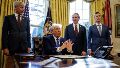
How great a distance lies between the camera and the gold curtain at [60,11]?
7.11 metres

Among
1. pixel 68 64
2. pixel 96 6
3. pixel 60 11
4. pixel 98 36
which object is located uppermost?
pixel 96 6

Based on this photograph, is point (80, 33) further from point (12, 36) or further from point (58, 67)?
point (58, 67)

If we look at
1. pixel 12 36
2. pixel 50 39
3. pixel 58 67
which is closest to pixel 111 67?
pixel 58 67

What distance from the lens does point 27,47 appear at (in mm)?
4035

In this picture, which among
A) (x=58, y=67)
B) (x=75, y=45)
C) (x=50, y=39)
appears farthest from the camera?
(x=75, y=45)

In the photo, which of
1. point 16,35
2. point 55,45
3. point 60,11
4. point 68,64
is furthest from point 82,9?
point 68,64

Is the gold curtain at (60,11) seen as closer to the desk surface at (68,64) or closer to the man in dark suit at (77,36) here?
the man in dark suit at (77,36)

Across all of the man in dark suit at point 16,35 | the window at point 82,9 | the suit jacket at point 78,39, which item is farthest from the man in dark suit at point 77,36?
the window at point 82,9

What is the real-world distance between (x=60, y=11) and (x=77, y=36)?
267 centimetres

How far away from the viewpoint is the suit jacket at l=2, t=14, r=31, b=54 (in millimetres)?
3965

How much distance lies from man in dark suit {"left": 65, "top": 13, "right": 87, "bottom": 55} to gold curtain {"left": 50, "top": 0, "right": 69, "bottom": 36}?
92.6 inches

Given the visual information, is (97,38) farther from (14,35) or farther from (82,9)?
(82,9)

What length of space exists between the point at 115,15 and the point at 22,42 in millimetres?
4358

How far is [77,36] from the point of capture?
4.70 metres
